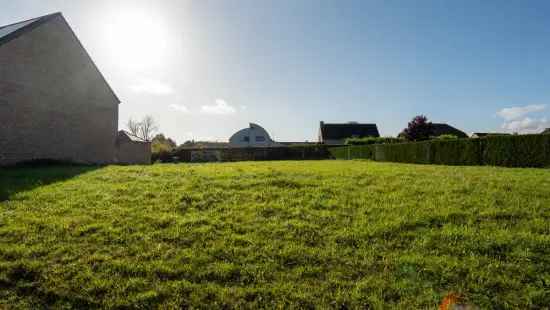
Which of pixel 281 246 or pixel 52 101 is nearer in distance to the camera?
pixel 281 246

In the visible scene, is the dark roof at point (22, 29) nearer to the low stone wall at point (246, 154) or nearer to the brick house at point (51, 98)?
the brick house at point (51, 98)

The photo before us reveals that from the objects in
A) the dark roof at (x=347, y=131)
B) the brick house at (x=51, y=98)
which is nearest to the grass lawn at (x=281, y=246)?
the brick house at (x=51, y=98)

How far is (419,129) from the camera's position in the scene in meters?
31.5

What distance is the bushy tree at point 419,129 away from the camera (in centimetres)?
3144

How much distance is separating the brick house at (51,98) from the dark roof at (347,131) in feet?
132

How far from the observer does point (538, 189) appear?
6.09 metres

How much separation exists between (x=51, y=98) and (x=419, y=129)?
32535mm

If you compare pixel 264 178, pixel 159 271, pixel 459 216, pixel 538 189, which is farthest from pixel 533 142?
pixel 159 271

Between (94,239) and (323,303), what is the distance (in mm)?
3666

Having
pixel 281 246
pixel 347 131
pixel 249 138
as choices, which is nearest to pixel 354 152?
pixel 281 246

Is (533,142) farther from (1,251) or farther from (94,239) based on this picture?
(1,251)

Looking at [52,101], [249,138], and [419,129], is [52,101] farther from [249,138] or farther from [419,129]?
[249,138]

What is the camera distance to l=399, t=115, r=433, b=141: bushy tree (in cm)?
3144

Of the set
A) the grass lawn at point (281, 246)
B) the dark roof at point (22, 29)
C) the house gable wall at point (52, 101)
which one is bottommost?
the grass lawn at point (281, 246)
